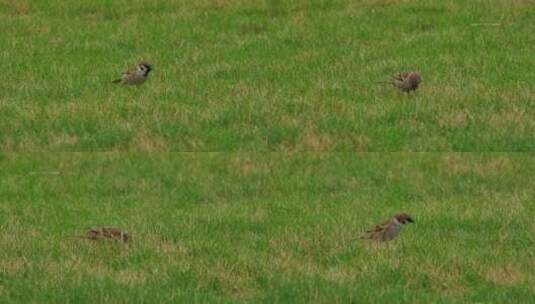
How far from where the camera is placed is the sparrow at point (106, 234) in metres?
16.7

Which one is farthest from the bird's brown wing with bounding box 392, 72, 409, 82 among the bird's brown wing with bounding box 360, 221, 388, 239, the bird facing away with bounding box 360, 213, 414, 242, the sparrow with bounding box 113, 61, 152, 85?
the sparrow with bounding box 113, 61, 152, 85

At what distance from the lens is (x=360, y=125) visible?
18734 mm

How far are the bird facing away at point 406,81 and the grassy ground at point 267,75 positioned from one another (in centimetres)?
29

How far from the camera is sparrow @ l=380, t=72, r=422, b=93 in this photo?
20172mm

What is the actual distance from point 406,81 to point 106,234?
586 centimetres

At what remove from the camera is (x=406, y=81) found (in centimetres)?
2017

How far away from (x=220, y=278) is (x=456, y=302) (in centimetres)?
272

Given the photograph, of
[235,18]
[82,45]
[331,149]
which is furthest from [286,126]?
[235,18]

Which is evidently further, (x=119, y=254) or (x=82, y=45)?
(x=82, y=45)

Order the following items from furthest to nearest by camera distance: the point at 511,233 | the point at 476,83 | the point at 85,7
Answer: the point at 85,7 → the point at 476,83 → the point at 511,233

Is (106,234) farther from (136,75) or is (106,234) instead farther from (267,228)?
(136,75)

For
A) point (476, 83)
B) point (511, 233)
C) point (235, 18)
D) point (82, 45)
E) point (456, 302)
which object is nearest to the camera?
point (456, 302)

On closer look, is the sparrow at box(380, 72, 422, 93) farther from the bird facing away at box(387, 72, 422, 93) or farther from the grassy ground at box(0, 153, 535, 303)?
the grassy ground at box(0, 153, 535, 303)

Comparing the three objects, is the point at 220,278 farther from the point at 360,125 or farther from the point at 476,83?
the point at 476,83
